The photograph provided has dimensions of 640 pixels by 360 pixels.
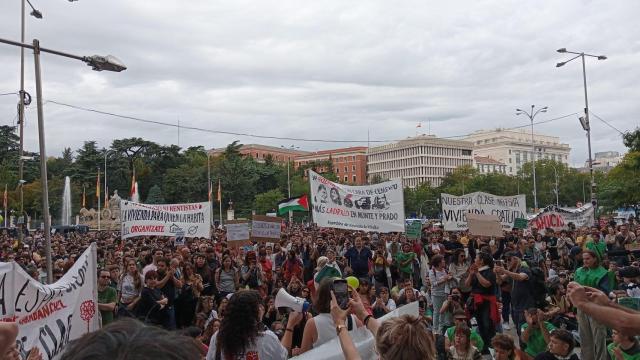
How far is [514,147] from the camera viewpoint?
160 meters

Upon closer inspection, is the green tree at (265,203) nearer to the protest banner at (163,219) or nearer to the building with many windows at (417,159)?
the protest banner at (163,219)

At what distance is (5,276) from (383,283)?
33.0ft

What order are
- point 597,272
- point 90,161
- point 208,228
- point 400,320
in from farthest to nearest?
1. point 90,161
2. point 208,228
3. point 597,272
4. point 400,320

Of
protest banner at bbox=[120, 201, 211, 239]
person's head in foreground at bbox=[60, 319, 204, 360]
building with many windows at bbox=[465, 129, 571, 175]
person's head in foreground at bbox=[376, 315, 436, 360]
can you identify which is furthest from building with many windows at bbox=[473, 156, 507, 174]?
person's head in foreground at bbox=[60, 319, 204, 360]

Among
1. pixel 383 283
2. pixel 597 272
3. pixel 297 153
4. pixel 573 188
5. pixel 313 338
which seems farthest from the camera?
pixel 297 153

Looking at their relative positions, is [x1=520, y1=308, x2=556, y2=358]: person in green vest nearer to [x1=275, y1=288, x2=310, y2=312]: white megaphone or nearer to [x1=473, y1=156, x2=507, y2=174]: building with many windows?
[x1=275, y1=288, x2=310, y2=312]: white megaphone

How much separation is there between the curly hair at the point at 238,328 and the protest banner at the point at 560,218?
2065 centimetres

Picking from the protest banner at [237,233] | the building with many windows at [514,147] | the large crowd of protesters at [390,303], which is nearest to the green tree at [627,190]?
the large crowd of protesters at [390,303]

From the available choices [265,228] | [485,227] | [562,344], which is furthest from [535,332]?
[265,228]

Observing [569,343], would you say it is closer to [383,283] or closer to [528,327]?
[528,327]

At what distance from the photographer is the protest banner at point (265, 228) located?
16828 millimetres

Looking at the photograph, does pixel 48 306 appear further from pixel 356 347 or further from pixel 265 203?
pixel 265 203

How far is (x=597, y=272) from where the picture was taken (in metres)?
8.60

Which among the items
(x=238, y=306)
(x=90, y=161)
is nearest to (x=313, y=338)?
(x=238, y=306)
